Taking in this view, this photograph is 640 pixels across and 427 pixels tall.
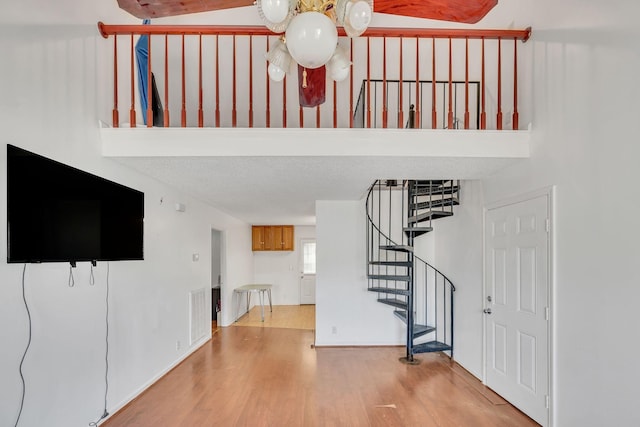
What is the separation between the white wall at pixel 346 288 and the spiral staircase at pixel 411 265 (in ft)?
0.59

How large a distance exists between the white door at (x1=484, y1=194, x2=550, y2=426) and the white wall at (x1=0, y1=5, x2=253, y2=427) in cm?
351

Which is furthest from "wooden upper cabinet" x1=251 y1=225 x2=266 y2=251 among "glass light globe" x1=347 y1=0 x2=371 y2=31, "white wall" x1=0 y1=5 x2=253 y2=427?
"glass light globe" x1=347 y1=0 x2=371 y2=31

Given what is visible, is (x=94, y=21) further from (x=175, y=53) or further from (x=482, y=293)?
(x=482, y=293)

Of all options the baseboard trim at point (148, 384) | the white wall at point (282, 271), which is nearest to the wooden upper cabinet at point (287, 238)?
the white wall at point (282, 271)

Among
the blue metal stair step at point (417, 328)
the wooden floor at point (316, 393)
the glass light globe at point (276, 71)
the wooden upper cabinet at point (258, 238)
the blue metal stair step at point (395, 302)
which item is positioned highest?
the glass light globe at point (276, 71)

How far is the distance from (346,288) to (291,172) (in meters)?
2.60

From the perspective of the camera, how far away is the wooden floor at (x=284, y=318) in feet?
23.3

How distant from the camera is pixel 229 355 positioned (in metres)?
5.04

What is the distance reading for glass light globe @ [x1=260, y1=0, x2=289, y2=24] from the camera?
1.34m

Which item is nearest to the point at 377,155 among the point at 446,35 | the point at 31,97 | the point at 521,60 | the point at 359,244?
the point at 446,35

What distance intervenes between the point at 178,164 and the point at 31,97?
1.12m

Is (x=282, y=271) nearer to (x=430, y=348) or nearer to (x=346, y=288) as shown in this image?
(x=346, y=288)

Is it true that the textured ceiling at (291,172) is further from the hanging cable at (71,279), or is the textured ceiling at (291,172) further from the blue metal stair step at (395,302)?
the blue metal stair step at (395,302)

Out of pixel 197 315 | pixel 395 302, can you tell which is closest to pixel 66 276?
pixel 197 315
